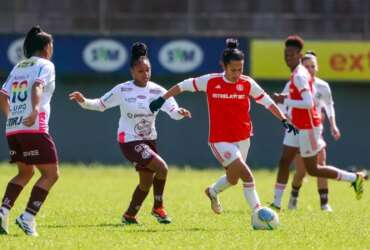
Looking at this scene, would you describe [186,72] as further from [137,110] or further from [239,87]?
[239,87]

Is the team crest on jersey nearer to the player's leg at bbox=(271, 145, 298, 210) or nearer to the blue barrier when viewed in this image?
the player's leg at bbox=(271, 145, 298, 210)

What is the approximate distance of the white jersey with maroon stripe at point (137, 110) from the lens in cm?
1220

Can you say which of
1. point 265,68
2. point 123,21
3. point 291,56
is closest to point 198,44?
point 265,68

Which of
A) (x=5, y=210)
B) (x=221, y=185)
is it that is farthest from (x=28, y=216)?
(x=221, y=185)

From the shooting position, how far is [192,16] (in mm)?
30891

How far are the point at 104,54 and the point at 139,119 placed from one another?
16.0 metres

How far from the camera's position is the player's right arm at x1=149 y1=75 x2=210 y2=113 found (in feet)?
38.1

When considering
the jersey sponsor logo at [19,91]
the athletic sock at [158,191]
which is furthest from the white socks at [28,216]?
the athletic sock at [158,191]

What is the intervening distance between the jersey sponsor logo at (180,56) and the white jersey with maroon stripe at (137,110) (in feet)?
50.9

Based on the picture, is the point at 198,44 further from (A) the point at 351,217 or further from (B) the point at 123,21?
(A) the point at 351,217

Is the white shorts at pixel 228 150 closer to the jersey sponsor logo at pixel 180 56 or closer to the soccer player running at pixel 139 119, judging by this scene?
the soccer player running at pixel 139 119

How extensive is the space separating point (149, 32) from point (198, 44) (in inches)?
117

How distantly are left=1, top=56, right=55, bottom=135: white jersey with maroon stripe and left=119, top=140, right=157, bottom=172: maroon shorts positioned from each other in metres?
1.84

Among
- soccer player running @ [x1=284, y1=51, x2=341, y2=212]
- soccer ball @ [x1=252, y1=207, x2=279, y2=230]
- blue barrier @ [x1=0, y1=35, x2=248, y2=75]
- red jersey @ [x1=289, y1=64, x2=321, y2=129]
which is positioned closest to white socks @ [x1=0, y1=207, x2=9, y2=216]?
soccer ball @ [x1=252, y1=207, x2=279, y2=230]
